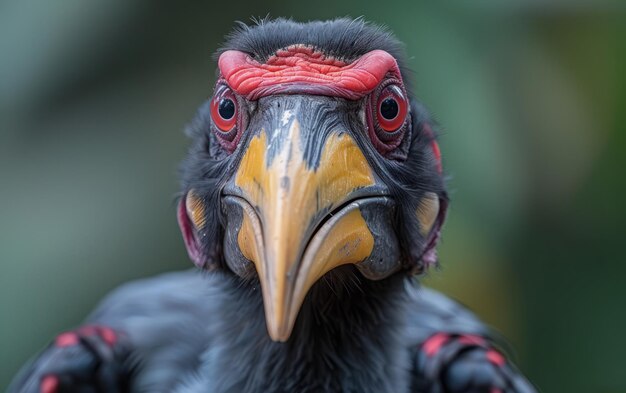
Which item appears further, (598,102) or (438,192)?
(598,102)

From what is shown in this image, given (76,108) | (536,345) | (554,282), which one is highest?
(76,108)

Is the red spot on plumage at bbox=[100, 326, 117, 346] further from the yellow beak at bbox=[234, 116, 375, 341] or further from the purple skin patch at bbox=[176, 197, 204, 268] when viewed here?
the yellow beak at bbox=[234, 116, 375, 341]

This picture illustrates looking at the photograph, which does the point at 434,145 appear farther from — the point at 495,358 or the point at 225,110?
the point at 495,358

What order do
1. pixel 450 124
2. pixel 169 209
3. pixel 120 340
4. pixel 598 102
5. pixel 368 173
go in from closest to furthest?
1. pixel 368 173
2. pixel 120 340
3. pixel 450 124
4. pixel 598 102
5. pixel 169 209

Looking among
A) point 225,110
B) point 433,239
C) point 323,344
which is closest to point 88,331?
point 323,344

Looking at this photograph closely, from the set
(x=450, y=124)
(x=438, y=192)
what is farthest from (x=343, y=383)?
(x=450, y=124)

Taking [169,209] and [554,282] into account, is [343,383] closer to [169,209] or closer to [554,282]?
[554,282]

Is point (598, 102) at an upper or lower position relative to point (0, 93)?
lower

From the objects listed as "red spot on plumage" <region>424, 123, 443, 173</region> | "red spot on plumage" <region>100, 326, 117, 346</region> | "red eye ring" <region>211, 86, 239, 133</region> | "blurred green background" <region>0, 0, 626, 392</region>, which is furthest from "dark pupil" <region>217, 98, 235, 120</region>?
"blurred green background" <region>0, 0, 626, 392</region>
